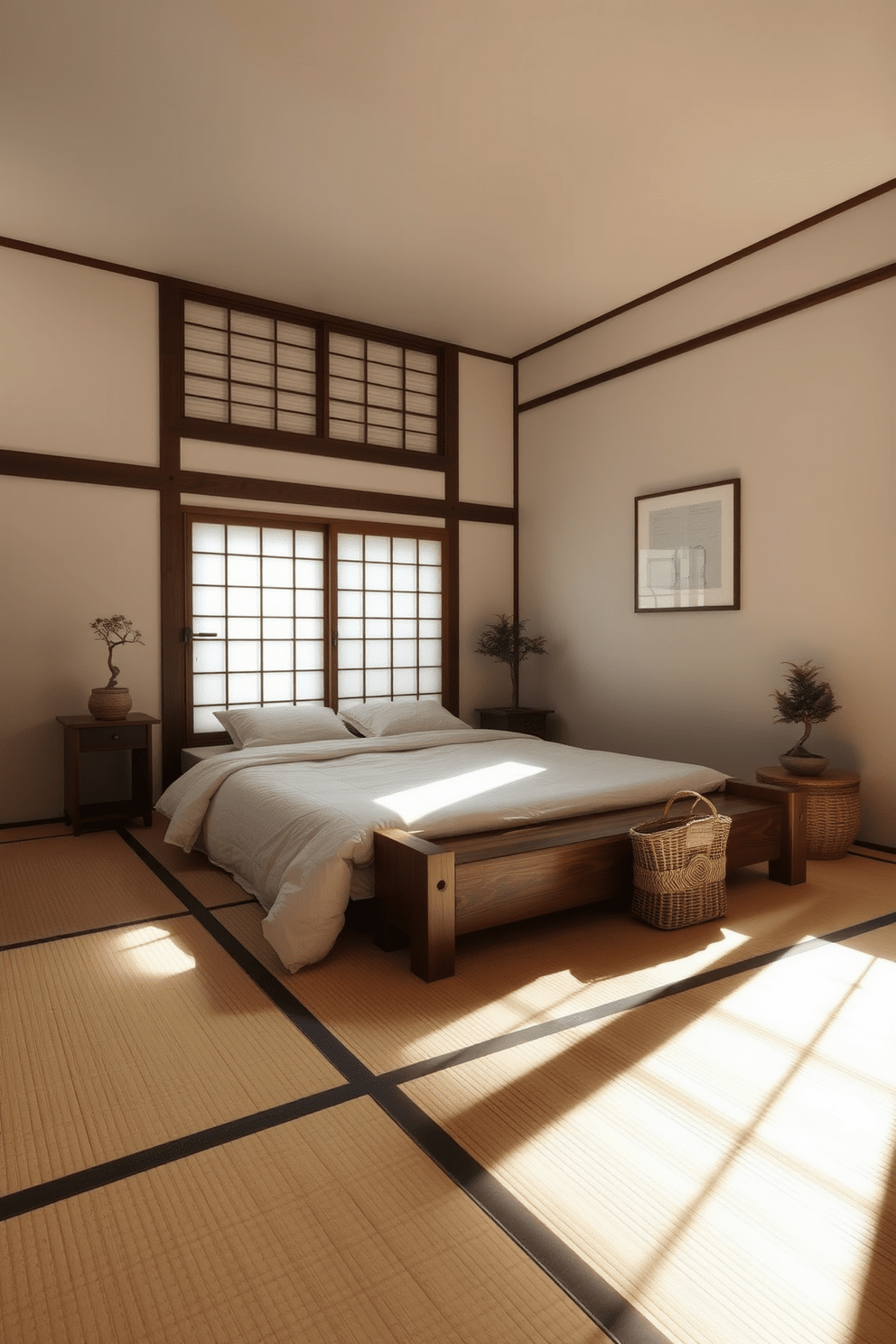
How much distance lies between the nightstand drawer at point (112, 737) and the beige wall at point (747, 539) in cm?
300

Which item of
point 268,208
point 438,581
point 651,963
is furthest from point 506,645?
point 651,963

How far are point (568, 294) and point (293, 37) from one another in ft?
8.53

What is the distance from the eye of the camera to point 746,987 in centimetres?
250

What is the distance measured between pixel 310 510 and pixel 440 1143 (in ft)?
14.3

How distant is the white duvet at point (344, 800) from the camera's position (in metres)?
2.69

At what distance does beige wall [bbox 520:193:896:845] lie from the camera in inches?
159

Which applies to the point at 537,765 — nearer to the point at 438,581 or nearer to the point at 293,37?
the point at 438,581

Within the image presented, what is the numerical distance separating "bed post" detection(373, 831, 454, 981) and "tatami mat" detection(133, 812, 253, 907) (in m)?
0.96

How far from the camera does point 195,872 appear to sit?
3.72 m

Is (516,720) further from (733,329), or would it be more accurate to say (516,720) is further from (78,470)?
(78,470)

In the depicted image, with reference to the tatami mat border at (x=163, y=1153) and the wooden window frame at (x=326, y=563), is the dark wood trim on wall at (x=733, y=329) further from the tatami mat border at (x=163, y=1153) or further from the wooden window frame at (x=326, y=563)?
the tatami mat border at (x=163, y=1153)

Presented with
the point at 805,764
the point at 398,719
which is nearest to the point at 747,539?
the point at 805,764

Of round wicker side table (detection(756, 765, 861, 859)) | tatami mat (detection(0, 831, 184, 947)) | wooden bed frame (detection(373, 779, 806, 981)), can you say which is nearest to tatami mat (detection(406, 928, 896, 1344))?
wooden bed frame (detection(373, 779, 806, 981))

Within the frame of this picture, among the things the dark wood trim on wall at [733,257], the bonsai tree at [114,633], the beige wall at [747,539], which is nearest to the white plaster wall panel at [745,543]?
the beige wall at [747,539]
